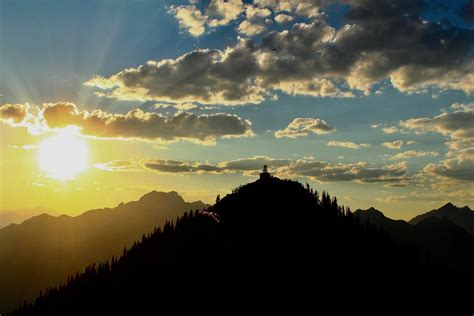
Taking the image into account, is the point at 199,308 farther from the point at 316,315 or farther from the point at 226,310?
the point at 316,315

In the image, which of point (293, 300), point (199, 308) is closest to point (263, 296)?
point (293, 300)

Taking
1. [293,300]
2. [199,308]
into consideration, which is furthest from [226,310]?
[293,300]

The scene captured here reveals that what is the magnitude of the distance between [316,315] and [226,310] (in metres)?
41.0

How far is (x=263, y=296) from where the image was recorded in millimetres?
198000

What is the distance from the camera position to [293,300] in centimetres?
19975

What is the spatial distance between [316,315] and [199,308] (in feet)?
173

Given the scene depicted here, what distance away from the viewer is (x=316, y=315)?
19375cm

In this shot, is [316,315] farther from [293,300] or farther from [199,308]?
[199,308]

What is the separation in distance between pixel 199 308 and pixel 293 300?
143 ft

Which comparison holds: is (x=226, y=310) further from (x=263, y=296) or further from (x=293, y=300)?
(x=293, y=300)

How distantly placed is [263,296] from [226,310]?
64.7 feet

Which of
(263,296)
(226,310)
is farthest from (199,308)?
(263,296)

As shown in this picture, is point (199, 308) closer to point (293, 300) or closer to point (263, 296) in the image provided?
point (263, 296)

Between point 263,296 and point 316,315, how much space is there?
2500 centimetres
